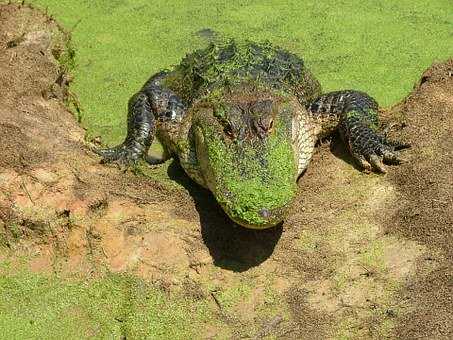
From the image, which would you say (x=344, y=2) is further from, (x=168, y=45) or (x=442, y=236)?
(x=442, y=236)

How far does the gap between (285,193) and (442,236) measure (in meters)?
0.96

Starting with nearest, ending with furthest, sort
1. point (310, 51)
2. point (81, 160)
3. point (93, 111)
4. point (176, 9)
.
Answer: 1. point (81, 160)
2. point (93, 111)
3. point (310, 51)
4. point (176, 9)

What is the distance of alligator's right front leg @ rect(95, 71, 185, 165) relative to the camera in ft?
16.7

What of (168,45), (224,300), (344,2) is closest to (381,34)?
(344,2)

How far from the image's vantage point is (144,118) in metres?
5.30

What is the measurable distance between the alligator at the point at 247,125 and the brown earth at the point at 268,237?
218 millimetres

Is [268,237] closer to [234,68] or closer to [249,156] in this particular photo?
[249,156]

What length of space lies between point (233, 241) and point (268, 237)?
21 cm

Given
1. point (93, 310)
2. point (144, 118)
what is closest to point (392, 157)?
point (144, 118)

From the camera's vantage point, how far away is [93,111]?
597 cm

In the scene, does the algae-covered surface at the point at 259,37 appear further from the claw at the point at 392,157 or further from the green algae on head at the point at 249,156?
the green algae on head at the point at 249,156

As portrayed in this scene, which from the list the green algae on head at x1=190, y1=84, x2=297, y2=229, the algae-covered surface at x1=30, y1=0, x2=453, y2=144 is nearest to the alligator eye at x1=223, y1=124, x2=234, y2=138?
the green algae on head at x1=190, y1=84, x2=297, y2=229

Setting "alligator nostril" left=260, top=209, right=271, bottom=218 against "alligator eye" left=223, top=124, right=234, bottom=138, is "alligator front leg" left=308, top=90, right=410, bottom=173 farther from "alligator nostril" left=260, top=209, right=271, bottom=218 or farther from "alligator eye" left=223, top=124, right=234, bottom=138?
"alligator nostril" left=260, top=209, right=271, bottom=218

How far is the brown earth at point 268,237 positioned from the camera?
12.3ft
